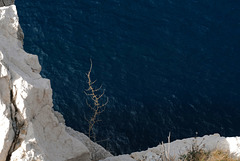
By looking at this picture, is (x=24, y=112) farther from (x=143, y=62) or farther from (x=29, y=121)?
(x=143, y=62)

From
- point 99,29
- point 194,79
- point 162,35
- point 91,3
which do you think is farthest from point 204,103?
point 91,3

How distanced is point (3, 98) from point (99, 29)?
18936 mm

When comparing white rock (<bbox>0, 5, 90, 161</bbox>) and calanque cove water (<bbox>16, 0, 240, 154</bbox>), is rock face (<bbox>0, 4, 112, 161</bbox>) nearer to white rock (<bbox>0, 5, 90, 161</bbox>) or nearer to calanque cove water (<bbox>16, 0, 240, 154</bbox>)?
white rock (<bbox>0, 5, 90, 161</bbox>)

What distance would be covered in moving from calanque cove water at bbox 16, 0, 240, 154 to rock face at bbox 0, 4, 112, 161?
10131 mm

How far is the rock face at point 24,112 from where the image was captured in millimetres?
10000

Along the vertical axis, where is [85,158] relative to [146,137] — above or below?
above

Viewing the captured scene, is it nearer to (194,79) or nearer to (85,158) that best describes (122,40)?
(194,79)

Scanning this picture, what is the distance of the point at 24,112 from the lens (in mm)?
10445

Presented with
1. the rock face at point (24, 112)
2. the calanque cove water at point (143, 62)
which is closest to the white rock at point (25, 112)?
the rock face at point (24, 112)

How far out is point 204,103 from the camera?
82.1 ft

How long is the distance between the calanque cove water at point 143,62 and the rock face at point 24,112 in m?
10.1

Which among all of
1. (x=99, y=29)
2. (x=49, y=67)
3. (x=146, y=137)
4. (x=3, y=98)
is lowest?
(x=146, y=137)

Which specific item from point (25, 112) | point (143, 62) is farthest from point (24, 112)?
point (143, 62)

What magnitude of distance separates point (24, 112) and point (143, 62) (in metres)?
17.2
